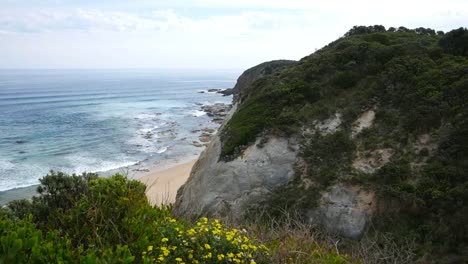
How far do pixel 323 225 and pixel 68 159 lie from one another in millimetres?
28835

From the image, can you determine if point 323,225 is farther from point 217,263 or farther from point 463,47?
point 463,47

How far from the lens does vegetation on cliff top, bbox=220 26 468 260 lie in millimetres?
10070

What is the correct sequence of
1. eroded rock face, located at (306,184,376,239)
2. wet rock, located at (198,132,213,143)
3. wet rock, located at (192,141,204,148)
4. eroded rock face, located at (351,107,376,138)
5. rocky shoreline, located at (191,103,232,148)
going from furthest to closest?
wet rock, located at (198,132,213,143) < rocky shoreline, located at (191,103,232,148) < wet rock, located at (192,141,204,148) < eroded rock face, located at (351,107,376,138) < eroded rock face, located at (306,184,376,239)

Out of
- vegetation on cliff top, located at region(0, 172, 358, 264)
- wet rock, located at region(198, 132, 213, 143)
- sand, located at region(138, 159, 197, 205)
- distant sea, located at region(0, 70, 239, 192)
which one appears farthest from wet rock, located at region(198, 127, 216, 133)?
vegetation on cliff top, located at region(0, 172, 358, 264)

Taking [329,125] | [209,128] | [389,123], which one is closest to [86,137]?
[209,128]

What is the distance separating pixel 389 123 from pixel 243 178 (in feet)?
16.5

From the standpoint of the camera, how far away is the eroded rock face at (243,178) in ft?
41.1

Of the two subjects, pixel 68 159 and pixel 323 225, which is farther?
pixel 68 159

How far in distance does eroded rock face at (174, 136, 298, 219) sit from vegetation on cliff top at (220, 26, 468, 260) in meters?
0.44

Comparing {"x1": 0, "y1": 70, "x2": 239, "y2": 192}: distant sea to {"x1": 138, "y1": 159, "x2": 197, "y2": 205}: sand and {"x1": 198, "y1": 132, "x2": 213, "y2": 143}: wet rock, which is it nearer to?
{"x1": 198, "y1": 132, "x2": 213, "y2": 143}: wet rock

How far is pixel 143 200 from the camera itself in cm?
657

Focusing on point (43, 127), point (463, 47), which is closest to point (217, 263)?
point (463, 47)

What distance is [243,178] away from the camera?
42.5 feet

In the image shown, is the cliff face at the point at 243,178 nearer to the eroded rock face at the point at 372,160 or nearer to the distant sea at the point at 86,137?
the eroded rock face at the point at 372,160
